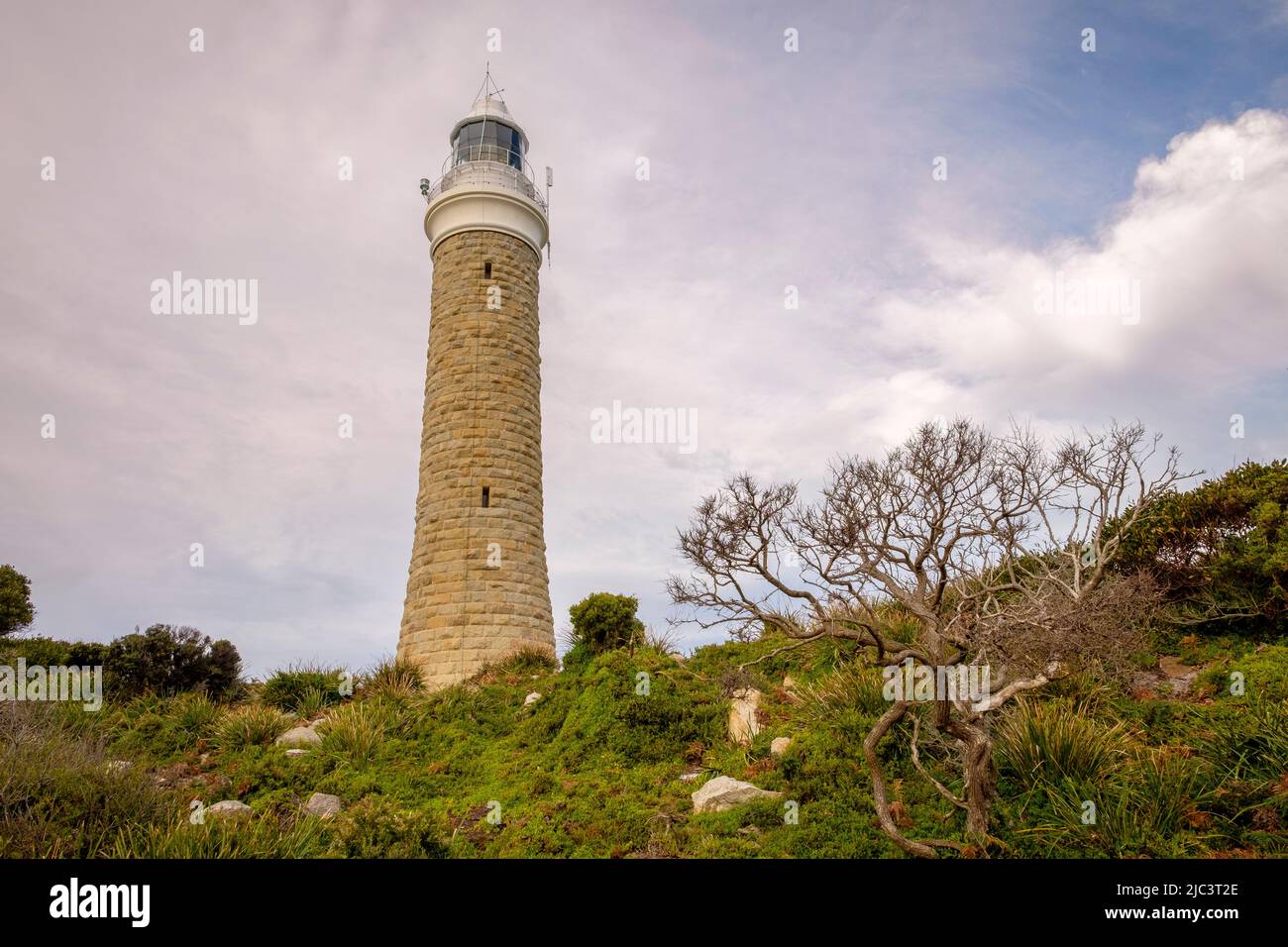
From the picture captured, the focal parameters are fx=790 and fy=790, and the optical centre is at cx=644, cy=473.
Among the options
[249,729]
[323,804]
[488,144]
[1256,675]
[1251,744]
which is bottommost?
[323,804]

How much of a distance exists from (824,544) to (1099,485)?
16.3 feet

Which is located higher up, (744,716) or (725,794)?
(744,716)

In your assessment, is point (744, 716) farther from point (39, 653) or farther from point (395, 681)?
point (39, 653)

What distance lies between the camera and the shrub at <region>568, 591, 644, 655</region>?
1633 centimetres

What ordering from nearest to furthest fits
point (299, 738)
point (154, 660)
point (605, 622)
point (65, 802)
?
point (65, 802) < point (299, 738) < point (605, 622) < point (154, 660)

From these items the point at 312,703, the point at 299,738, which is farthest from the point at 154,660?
the point at 299,738

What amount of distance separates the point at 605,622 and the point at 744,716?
16.0 feet

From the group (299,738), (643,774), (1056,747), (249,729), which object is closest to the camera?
(1056,747)

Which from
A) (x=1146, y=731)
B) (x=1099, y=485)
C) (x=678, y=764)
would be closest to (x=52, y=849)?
(x=678, y=764)

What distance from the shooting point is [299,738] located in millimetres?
15008

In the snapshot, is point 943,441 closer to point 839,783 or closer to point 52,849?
point 839,783

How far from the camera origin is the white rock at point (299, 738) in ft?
48.7

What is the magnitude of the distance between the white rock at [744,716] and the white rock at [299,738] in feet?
26.1

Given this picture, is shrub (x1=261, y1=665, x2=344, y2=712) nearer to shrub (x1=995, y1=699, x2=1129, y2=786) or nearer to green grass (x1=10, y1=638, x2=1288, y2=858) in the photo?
green grass (x1=10, y1=638, x2=1288, y2=858)
